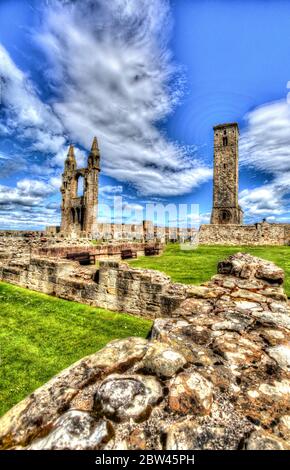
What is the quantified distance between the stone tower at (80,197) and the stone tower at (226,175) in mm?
20898

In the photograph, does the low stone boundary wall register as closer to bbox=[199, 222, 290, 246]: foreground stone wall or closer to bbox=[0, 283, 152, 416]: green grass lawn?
bbox=[0, 283, 152, 416]: green grass lawn

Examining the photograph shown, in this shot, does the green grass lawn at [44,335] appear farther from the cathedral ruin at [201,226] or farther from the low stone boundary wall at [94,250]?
the cathedral ruin at [201,226]

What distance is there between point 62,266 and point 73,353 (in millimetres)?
3518

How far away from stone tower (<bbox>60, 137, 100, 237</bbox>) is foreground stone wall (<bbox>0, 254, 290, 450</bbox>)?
3758 cm

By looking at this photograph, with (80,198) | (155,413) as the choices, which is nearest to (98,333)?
(155,413)

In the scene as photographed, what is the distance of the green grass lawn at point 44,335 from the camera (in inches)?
136

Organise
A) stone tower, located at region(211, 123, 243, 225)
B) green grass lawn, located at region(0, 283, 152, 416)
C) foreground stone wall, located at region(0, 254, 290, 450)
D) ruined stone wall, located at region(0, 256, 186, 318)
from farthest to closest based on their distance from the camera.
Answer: stone tower, located at region(211, 123, 243, 225)
ruined stone wall, located at region(0, 256, 186, 318)
green grass lawn, located at region(0, 283, 152, 416)
foreground stone wall, located at region(0, 254, 290, 450)

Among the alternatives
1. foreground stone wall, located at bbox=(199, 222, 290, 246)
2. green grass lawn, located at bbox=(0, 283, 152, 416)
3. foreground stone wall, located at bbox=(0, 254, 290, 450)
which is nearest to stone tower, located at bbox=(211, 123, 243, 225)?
foreground stone wall, located at bbox=(199, 222, 290, 246)

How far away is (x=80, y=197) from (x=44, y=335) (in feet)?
142

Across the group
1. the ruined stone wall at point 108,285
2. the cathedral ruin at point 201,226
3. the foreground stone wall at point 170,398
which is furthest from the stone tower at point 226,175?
the foreground stone wall at point 170,398

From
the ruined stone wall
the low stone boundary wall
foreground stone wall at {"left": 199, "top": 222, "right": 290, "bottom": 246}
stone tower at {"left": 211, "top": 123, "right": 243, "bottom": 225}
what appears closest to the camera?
the ruined stone wall

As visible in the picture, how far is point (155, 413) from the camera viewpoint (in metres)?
1.40

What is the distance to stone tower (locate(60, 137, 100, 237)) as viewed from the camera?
42531 millimetres
